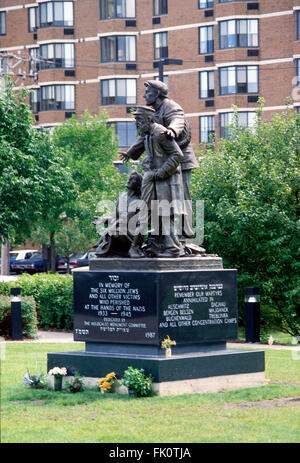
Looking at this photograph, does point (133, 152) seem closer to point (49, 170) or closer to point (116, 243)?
point (116, 243)

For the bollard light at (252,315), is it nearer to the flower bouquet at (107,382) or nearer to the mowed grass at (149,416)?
the mowed grass at (149,416)

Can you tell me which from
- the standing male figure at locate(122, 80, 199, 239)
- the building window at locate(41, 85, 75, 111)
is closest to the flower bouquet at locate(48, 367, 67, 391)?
the standing male figure at locate(122, 80, 199, 239)

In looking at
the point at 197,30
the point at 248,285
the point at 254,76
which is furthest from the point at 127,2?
the point at 248,285

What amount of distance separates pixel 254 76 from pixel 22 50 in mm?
20989

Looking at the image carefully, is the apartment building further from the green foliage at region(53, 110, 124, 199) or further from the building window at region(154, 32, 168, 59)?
the green foliage at region(53, 110, 124, 199)

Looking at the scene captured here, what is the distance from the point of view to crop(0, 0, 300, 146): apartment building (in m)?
59.2

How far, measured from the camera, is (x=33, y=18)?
71938mm

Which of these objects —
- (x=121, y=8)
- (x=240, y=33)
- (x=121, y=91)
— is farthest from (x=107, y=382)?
(x=121, y=8)

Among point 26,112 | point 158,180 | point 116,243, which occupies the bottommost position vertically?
point 116,243

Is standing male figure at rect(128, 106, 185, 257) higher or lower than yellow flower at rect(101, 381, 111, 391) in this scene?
higher

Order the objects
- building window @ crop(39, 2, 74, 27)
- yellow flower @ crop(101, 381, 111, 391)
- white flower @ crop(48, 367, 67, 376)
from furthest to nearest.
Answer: building window @ crop(39, 2, 74, 27)
white flower @ crop(48, 367, 67, 376)
yellow flower @ crop(101, 381, 111, 391)

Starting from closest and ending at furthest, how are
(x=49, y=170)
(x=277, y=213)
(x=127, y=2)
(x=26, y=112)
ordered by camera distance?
(x=277, y=213)
(x=26, y=112)
(x=49, y=170)
(x=127, y=2)

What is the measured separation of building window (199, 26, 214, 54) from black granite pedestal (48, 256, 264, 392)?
168ft

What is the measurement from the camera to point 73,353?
12.7 meters
